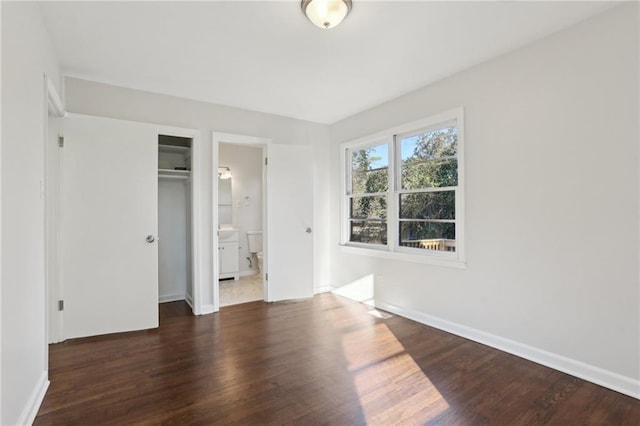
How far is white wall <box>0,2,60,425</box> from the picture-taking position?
1492 mm

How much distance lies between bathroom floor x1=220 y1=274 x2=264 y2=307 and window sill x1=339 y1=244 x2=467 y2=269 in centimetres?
144

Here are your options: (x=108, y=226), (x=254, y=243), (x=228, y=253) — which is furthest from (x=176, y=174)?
(x=254, y=243)

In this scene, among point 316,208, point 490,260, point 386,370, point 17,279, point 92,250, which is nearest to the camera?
point 17,279

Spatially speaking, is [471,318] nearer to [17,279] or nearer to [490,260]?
[490,260]

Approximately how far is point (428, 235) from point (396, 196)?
0.62 metres

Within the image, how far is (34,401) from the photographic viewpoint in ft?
6.14

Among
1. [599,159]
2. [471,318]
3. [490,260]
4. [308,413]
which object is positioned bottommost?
[308,413]

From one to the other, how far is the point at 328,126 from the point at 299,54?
2143mm

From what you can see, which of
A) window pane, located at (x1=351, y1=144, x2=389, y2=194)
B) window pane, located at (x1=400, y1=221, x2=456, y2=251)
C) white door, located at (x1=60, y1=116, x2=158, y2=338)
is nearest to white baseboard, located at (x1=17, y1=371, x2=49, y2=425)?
white door, located at (x1=60, y1=116, x2=158, y2=338)

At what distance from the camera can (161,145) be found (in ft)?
13.3

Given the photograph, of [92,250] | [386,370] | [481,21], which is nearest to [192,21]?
[481,21]

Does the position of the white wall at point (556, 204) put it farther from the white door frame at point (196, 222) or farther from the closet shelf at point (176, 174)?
the closet shelf at point (176, 174)

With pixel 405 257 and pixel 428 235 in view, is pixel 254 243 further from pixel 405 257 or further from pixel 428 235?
pixel 428 235

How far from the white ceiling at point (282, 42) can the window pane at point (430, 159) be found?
1.88 feet
